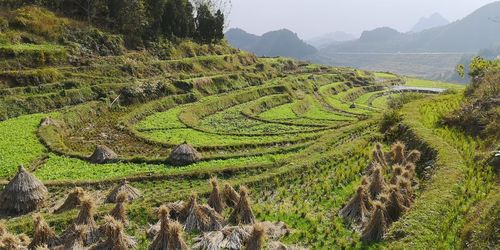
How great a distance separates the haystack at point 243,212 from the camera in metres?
15.7

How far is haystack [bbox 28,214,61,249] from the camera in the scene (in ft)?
46.3

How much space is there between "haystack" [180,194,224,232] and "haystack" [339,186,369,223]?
4.72 meters

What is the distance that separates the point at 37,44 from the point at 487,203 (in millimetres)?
46052

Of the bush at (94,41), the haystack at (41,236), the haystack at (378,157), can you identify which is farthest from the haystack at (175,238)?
the bush at (94,41)

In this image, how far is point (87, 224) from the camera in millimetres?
15000

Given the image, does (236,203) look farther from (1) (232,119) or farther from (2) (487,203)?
(1) (232,119)

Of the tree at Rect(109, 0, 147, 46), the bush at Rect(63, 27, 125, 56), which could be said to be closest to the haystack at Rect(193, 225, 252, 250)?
the bush at Rect(63, 27, 125, 56)

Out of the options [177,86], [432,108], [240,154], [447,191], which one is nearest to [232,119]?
[177,86]

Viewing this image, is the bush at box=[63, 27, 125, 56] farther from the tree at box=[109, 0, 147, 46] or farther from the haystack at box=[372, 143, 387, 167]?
the haystack at box=[372, 143, 387, 167]

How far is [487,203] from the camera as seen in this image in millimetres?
14047

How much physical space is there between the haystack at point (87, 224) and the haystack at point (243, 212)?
4.81 metres

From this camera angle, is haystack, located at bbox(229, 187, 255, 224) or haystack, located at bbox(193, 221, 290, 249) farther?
haystack, located at bbox(229, 187, 255, 224)

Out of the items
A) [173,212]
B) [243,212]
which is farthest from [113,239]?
[243,212]

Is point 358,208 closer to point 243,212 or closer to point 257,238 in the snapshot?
point 243,212
